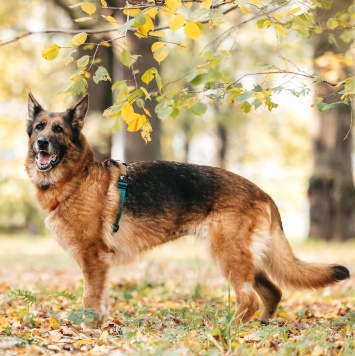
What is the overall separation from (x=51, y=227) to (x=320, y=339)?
2.84 m

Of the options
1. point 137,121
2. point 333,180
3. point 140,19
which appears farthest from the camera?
point 333,180

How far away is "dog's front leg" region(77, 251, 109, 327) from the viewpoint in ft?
17.0

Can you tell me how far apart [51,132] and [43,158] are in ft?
0.91

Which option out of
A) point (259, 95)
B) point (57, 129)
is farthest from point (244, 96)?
point (57, 129)

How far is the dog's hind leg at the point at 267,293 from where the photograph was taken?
18.4 ft

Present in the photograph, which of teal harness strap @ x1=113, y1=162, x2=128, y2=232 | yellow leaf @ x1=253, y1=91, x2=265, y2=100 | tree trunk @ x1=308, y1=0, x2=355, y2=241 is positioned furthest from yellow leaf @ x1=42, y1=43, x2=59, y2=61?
tree trunk @ x1=308, y1=0, x2=355, y2=241

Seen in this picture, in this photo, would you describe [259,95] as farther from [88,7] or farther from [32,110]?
[32,110]

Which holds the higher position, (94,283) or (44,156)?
(44,156)

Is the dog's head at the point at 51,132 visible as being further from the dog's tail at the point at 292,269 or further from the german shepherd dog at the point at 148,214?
the dog's tail at the point at 292,269

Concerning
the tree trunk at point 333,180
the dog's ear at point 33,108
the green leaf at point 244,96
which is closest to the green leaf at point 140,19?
the green leaf at point 244,96

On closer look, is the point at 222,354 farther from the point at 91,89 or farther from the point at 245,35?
the point at 245,35

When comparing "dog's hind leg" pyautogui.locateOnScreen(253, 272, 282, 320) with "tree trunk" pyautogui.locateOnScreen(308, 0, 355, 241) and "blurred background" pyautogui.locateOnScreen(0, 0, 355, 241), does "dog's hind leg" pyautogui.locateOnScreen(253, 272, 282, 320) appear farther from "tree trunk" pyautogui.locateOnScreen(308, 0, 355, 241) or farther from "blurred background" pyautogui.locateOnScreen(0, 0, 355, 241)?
"tree trunk" pyautogui.locateOnScreen(308, 0, 355, 241)

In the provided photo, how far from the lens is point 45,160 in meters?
5.32

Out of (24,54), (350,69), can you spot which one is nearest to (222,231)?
(350,69)
